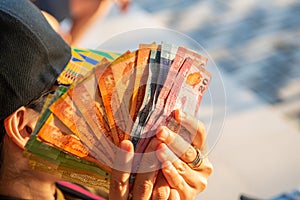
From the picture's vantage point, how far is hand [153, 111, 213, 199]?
4.04 ft

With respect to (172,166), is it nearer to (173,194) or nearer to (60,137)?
(173,194)

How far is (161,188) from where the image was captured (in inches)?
51.2

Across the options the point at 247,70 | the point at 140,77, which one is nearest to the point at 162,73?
the point at 140,77

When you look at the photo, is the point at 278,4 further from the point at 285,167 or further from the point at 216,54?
the point at 285,167

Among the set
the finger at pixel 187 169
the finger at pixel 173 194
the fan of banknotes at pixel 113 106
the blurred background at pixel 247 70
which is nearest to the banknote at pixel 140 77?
the fan of banknotes at pixel 113 106

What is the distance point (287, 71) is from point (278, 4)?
1.27 metres

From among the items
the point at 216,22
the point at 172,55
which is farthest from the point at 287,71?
the point at 172,55

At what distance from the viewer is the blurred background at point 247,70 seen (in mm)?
3527

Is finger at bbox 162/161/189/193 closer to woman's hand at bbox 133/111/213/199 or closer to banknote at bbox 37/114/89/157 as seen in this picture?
woman's hand at bbox 133/111/213/199

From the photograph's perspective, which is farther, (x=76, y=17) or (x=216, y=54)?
(x=216, y=54)

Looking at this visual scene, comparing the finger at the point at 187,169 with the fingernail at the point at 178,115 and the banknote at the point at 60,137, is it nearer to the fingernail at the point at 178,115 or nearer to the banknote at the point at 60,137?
the fingernail at the point at 178,115

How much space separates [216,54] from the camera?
4844mm

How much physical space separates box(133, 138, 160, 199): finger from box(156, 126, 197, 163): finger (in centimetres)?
2

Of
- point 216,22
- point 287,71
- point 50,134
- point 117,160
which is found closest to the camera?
point 117,160
